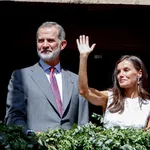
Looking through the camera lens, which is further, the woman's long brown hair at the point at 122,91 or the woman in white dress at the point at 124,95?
the woman's long brown hair at the point at 122,91

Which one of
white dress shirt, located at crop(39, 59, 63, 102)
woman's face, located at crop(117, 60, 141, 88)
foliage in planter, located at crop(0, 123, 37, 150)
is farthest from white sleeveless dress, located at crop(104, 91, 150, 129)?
foliage in planter, located at crop(0, 123, 37, 150)

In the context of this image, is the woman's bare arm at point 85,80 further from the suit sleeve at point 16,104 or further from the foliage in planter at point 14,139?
the foliage in planter at point 14,139

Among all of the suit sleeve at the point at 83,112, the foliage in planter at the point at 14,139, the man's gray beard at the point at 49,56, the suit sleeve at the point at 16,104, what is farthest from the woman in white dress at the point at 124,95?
the foliage in planter at the point at 14,139

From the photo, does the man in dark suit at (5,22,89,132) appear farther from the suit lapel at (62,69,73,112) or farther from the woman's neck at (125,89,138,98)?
the woman's neck at (125,89,138,98)

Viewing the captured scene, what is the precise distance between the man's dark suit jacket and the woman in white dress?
0.18 metres

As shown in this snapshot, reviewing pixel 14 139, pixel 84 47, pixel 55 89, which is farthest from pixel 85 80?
pixel 14 139

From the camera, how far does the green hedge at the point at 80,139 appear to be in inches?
166

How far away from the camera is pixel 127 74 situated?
5.24 meters

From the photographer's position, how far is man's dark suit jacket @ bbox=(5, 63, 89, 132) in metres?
4.99

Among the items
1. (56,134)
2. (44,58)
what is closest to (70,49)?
(44,58)

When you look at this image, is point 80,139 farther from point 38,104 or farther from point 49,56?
point 49,56

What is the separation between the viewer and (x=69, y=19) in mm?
6859

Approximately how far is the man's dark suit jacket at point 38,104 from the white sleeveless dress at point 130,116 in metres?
0.26

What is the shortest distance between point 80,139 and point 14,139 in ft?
1.58
